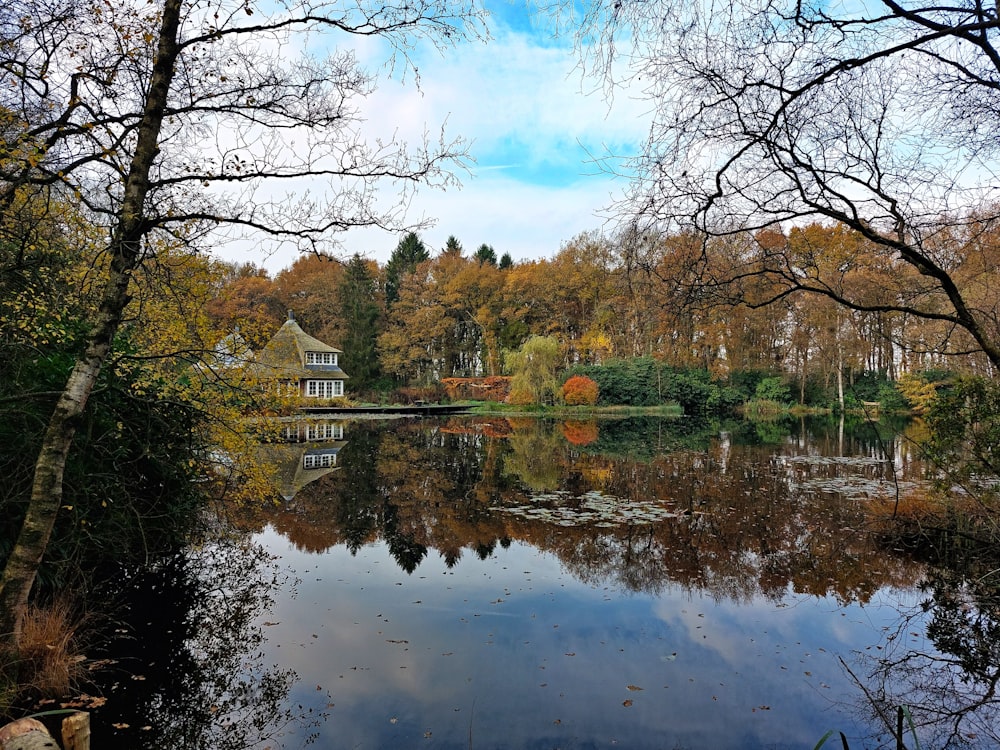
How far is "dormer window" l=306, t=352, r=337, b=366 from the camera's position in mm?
36719

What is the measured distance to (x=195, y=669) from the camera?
5.02 meters

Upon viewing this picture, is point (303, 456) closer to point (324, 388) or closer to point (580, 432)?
point (580, 432)

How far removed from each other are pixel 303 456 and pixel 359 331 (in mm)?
26317

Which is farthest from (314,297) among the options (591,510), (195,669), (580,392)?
(195,669)

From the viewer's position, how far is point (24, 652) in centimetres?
430

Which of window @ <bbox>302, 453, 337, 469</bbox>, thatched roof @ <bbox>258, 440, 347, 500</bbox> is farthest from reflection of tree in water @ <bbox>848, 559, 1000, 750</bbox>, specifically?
window @ <bbox>302, 453, 337, 469</bbox>

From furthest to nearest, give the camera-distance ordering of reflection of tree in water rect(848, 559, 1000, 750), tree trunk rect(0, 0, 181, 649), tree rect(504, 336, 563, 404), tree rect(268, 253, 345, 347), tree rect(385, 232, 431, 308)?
tree rect(385, 232, 431, 308)
tree rect(268, 253, 345, 347)
tree rect(504, 336, 563, 404)
reflection of tree in water rect(848, 559, 1000, 750)
tree trunk rect(0, 0, 181, 649)

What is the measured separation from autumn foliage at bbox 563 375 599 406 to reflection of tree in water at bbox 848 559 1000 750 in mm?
28325

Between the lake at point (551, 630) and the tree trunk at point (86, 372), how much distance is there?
Result: 1.14 metres

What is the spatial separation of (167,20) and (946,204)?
18.9 ft

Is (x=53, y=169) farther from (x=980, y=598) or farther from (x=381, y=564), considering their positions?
(x=980, y=598)

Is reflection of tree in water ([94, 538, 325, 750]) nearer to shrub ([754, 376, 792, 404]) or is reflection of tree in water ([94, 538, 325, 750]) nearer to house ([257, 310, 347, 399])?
house ([257, 310, 347, 399])

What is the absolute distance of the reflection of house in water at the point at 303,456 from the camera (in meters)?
13.5

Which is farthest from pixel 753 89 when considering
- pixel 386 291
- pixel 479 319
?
pixel 386 291
